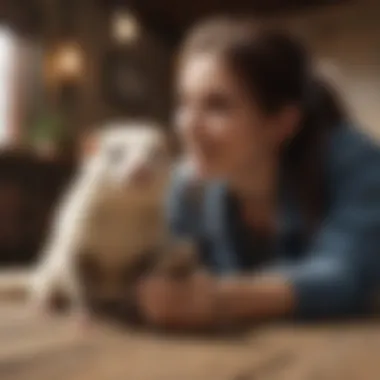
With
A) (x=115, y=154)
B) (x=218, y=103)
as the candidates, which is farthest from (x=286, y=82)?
(x=115, y=154)

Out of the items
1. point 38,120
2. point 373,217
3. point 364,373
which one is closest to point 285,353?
point 364,373

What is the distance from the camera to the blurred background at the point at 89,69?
29.3 inches

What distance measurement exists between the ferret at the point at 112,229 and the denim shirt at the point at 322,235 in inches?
1.3

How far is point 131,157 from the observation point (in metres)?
0.72

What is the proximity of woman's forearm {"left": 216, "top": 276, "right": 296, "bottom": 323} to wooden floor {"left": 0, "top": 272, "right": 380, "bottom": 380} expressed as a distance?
2cm

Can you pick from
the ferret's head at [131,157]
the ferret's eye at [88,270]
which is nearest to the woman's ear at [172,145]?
the ferret's head at [131,157]

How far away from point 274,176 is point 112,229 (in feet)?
0.59

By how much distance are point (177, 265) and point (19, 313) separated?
13cm

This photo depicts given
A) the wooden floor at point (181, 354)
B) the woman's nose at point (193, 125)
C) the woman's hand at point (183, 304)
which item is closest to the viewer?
the wooden floor at point (181, 354)

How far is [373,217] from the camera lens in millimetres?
686

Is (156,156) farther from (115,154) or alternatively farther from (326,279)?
(326,279)

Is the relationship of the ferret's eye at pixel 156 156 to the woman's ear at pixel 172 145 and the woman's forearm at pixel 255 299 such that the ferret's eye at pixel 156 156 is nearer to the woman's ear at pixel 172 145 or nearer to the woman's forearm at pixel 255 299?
the woman's ear at pixel 172 145

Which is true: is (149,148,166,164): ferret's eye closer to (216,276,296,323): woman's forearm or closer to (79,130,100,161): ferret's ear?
Result: (79,130,100,161): ferret's ear

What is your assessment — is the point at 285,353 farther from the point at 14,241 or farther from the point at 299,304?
the point at 14,241
